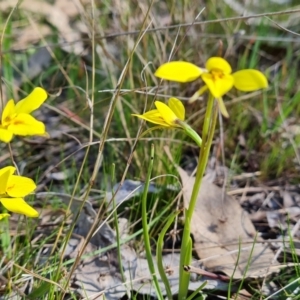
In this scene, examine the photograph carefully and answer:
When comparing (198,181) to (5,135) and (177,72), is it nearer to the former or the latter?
(177,72)

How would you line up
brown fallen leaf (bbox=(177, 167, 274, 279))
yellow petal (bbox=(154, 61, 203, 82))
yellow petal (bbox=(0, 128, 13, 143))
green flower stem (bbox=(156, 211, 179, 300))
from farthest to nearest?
1. brown fallen leaf (bbox=(177, 167, 274, 279))
2. green flower stem (bbox=(156, 211, 179, 300))
3. yellow petal (bbox=(0, 128, 13, 143))
4. yellow petal (bbox=(154, 61, 203, 82))

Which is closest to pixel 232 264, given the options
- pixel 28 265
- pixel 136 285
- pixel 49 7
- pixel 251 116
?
pixel 136 285

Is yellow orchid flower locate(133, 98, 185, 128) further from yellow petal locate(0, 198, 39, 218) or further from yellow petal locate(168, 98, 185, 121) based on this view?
yellow petal locate(0, 198, 39, 218)

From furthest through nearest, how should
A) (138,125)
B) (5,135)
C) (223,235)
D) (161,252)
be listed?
1. (138,125)
2. (223,235)
3. (161,252)
4. (5,135)

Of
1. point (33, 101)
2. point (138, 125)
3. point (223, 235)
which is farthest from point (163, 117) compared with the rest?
point (138, 125)

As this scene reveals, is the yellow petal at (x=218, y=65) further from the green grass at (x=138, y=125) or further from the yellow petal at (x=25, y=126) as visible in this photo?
the green grass at (x=138, y=125)

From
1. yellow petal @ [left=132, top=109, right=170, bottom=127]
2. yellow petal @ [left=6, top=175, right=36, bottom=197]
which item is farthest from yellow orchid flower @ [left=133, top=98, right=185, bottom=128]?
yellow petal @ [left=6, top=175, right=36, bottom=197]

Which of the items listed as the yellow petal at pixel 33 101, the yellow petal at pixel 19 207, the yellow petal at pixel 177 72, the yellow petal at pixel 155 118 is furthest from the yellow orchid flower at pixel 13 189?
the yellow petal at pixel 177 72
